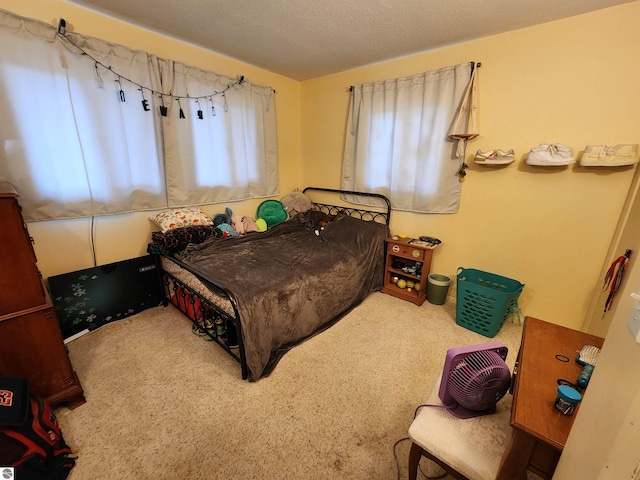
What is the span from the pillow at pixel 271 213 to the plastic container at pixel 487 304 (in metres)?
2.13

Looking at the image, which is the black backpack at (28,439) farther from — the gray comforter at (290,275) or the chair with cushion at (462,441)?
the chair with cushion at (462,441)

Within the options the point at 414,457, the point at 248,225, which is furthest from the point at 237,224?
the point at 414,457

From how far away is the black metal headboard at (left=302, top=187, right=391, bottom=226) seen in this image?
314 cm

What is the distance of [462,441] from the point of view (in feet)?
3.18

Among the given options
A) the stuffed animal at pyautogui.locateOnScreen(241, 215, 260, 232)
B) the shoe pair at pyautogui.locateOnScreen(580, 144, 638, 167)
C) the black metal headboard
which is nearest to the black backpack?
the stuffed animal at pyautogui.locateOnScreen(241, 215, 260, 232)

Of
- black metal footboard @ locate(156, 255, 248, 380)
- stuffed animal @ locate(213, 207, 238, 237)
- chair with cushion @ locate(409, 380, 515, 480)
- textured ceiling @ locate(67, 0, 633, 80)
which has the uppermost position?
textured ceiling @ locate(67, 0, 633, 80)

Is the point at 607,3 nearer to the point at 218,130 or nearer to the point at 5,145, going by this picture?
the point at 218,130

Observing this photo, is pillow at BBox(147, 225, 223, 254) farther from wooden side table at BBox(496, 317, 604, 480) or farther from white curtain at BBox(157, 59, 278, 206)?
wooden side table at BBox(496, 317, 604, 480)

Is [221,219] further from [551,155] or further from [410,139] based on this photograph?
[551,155]

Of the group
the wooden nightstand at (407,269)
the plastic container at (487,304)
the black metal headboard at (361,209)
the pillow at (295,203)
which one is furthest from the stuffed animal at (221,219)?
the plastic container at (487,304)

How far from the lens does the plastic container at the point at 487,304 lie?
2.23 m

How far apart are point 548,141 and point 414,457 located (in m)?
2.47

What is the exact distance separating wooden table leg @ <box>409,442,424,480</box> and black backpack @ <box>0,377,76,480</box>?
1546mm

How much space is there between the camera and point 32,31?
1.79 m
